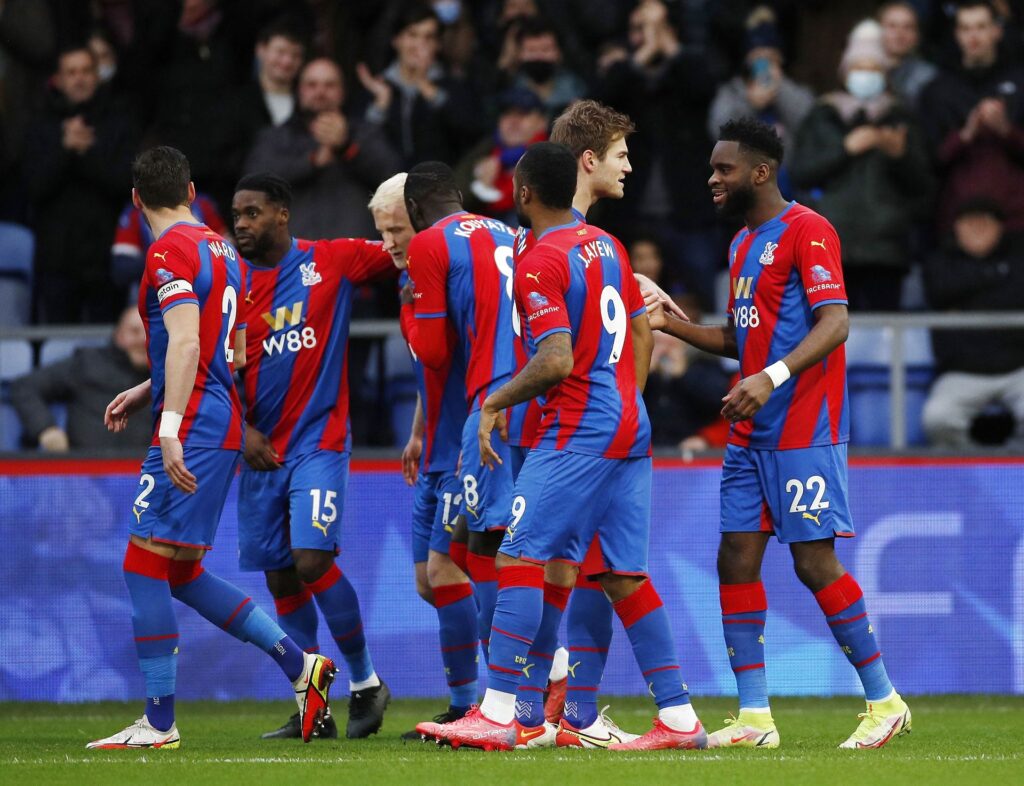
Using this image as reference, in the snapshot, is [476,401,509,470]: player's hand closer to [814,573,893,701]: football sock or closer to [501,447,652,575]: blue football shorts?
[501,447,652,575]: blue football shorts

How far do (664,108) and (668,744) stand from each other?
6.05 m

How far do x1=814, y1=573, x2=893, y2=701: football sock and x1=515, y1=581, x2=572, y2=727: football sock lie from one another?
1.07 m

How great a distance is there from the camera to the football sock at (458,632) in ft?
25.0

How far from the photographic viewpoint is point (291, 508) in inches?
308

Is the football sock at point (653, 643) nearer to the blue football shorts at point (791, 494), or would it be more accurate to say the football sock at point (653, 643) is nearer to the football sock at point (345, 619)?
the blue football shorts at point (791, 494)

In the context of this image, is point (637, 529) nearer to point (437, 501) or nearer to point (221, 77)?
point (437, 501)

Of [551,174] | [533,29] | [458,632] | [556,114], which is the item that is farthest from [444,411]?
[533,29]

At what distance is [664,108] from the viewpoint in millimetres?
11680

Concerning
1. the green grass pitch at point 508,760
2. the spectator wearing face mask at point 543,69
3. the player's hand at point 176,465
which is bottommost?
the green grass pitch at point 508,760

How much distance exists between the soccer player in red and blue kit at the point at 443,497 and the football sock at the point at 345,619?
38 cm

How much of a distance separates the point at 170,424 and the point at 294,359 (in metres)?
1.15

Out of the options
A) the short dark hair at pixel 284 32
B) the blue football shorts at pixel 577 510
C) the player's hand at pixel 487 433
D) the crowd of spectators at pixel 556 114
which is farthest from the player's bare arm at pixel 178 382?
the short dark hair at pixel 284 32

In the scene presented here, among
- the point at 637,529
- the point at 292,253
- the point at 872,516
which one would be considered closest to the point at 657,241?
the point at 872,516

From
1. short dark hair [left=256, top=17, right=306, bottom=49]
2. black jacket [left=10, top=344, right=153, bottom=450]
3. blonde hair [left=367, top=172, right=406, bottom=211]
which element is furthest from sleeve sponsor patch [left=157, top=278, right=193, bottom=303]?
short dark hair [left=256, top=17, right=306, bottom=49]
